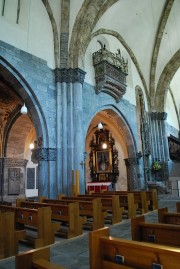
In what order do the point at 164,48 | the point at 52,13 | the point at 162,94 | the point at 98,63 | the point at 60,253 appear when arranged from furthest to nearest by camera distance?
1. the point at 162,94
2. the point at 164,48
3. the point at 98,63
4. the point at 52,13
5. the point at 60,253

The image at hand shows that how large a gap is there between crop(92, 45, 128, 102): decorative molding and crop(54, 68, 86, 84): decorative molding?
77.7 inches

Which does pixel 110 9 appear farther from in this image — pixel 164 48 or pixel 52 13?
pixel 164 48

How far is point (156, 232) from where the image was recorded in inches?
109

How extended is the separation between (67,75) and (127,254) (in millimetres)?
9578

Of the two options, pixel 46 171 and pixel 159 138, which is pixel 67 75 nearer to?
pixel 46 171

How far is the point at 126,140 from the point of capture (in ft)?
A: 50.5

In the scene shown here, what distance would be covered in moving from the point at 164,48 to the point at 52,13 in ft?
29.0

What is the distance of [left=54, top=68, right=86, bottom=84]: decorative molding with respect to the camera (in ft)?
35.2

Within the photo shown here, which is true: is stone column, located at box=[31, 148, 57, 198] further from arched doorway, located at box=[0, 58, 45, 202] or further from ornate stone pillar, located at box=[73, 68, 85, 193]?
arched doorway, located at box=[0, 58, 45, 202]

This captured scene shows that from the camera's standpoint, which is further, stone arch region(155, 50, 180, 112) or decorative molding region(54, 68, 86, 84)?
stone arch region(155, 50, 180, 112)

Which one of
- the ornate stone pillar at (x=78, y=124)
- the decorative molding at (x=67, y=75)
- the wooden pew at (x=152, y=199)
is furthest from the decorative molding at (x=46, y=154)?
the wooden pew at (x=152, y=199)

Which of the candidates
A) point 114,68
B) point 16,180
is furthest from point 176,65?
point 16,180

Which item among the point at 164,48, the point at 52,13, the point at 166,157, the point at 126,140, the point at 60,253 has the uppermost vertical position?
the point at 164,48

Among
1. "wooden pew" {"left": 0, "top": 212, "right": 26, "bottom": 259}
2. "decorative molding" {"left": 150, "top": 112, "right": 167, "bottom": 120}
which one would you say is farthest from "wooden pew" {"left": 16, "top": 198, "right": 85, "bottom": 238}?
"decorative molding" {"left": 150, "top": 112, "right": 167, "bottom": 120}
